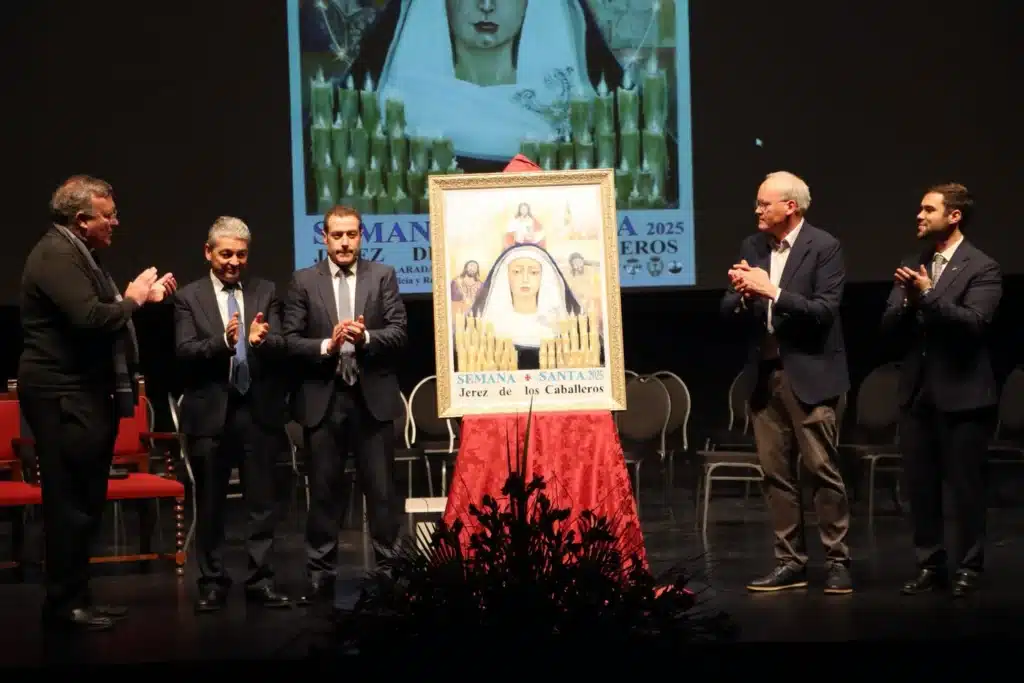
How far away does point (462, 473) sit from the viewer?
462cm

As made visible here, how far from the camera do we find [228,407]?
15.9ft

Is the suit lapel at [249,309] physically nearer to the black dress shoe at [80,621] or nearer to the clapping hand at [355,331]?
the clapping hand at [355,331]

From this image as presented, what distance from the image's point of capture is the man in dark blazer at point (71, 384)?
4.43 metres

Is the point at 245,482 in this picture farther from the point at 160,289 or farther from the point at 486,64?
the point at 486,64

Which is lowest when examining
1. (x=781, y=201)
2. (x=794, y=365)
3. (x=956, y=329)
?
(x=794, y=365)

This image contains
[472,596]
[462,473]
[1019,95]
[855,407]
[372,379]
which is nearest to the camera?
[472,596]

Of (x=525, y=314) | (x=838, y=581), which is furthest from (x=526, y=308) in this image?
(x=838, y=581)

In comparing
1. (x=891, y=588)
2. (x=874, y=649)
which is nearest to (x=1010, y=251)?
(x=891, y=588)

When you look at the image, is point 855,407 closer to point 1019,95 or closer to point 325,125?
point 1019,95

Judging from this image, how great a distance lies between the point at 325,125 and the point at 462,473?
132 inches

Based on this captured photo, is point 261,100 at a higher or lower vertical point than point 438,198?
higher

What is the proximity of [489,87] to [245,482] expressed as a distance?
3206 millimetres

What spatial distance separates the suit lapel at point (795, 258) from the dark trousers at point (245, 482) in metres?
1.91

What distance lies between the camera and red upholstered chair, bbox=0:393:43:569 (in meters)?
5.73
